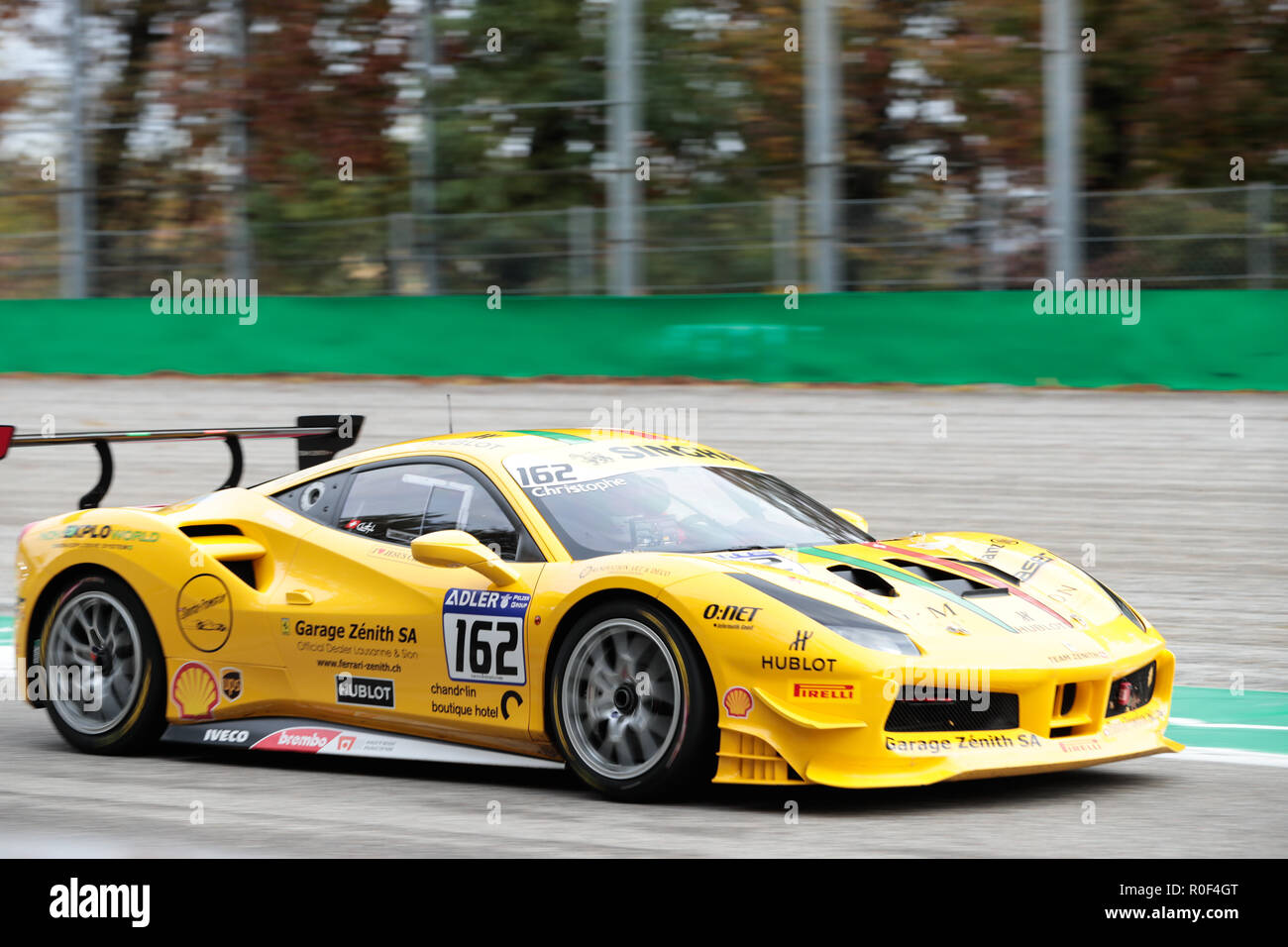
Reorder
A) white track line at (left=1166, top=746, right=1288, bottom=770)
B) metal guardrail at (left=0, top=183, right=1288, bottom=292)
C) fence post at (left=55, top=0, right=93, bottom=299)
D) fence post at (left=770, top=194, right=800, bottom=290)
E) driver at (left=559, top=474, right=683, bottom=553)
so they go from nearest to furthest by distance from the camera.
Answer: driver at (left=559, top=474, right=683, bottom=553) → white track line at (left=1166, top=746, right=1288, bottom=770) → metal guardrail at (left=0, top=183, right=1288, bottom=292) → fence post at (left=770, top=194, right=800, bottom=290) → fence post at (left=55, top=0, right=93, bottom=299)

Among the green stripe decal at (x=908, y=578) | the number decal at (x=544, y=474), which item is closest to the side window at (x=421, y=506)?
the number decal at (x=544, y=474)

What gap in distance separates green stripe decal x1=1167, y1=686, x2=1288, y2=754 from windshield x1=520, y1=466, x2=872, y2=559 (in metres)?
1.72

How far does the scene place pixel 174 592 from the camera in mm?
7574

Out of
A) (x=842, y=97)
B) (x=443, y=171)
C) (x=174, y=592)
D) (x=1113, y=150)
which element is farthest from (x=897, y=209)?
(x=174, y=592)

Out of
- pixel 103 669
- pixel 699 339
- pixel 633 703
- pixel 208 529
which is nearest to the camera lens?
pixel 633 703

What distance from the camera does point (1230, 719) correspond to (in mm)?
8070

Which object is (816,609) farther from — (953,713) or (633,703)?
(633,703)

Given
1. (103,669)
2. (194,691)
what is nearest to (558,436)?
(194,691)

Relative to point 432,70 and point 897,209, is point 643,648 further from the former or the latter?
point 432,70

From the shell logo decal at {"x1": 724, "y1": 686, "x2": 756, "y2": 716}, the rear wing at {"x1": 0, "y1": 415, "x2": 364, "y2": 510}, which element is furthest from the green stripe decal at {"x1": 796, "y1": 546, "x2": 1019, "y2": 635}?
the rear wing at {"x1": 0, "y1": 415, "x2": 364, "y2": 510}

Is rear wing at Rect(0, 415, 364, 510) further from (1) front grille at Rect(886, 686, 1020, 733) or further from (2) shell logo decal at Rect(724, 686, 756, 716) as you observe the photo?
(1) front grille at Rect(886, 686, 1020, 733)

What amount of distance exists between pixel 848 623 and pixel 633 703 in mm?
785

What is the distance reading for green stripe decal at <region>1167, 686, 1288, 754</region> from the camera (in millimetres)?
7543

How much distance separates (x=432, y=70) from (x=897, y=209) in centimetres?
612
